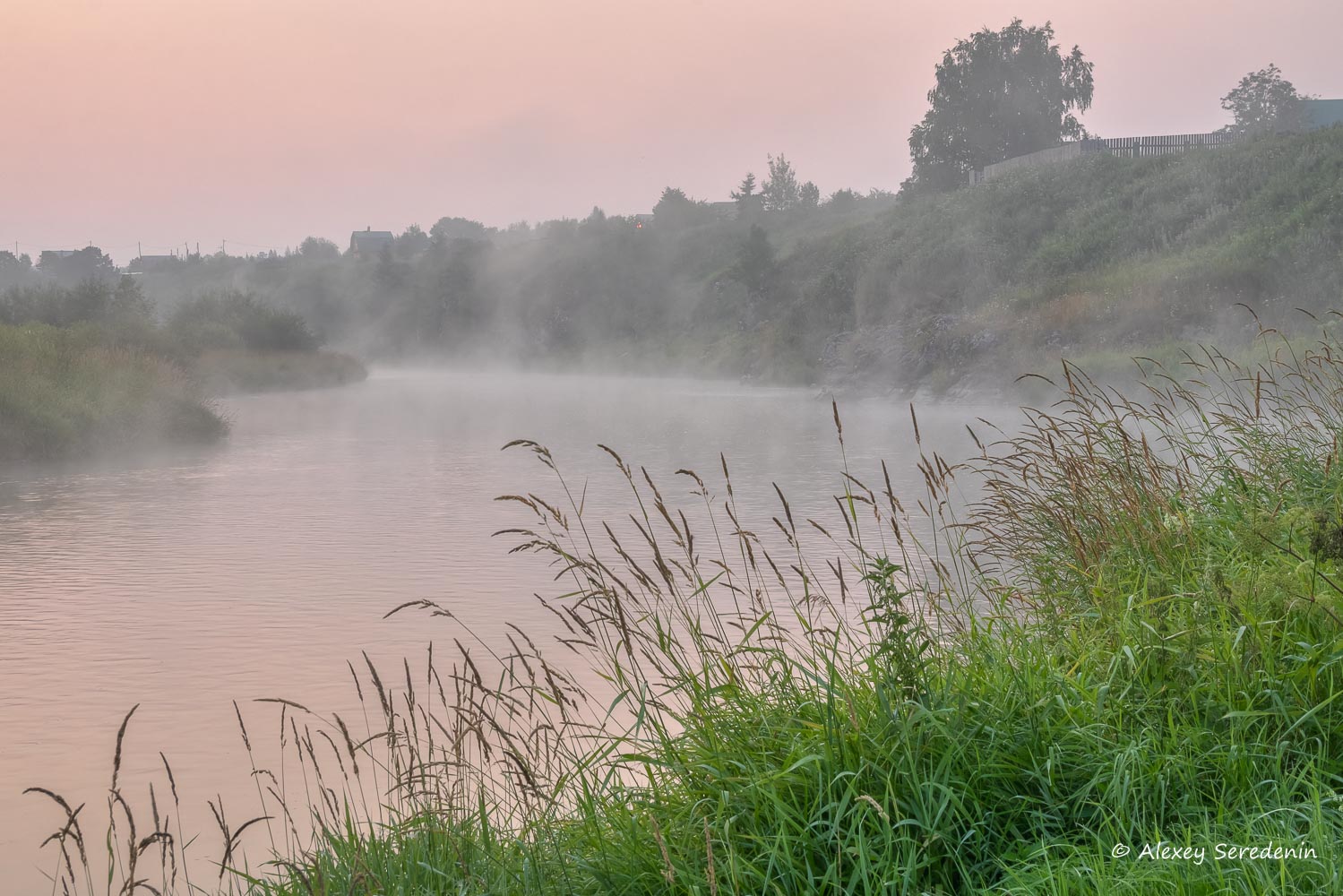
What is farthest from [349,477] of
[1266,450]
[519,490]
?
[1266,450]

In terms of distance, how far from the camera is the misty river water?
5005 millimetres

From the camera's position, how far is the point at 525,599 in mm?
7535

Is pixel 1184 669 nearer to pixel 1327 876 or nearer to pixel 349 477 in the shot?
pixel 1327 876

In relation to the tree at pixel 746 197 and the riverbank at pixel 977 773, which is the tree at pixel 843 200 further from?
the riverbank at pixel 977 773

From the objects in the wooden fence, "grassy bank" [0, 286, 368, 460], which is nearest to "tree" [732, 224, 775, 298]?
the wooden fence

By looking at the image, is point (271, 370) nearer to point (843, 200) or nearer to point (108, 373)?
point (108, 373)

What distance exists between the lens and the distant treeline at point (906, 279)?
23359mm

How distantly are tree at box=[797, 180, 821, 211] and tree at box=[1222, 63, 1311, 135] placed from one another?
122 feet

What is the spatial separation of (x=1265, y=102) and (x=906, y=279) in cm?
2552

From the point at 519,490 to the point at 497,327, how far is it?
5157cm

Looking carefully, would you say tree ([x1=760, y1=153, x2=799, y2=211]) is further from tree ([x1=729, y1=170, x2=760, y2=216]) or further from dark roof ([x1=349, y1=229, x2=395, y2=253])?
dark roof ([x1=349, y1=229, x2=395, y2=253])

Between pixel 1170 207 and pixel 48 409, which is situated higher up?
pixel 1170 207

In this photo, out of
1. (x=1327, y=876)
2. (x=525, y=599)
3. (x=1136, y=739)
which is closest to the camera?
(x=1327, y=876)

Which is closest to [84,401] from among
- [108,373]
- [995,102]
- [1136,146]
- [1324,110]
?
[108,373]
